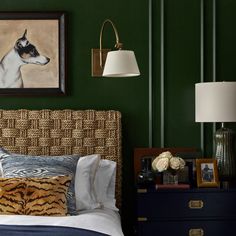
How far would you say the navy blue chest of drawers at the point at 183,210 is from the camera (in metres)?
3.88

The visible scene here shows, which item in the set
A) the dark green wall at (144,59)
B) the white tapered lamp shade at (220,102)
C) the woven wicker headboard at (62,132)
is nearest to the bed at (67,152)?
the woven wicker headboard at (62,132)

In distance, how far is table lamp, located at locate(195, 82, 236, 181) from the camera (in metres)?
3.95

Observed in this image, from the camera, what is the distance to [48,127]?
4.29m

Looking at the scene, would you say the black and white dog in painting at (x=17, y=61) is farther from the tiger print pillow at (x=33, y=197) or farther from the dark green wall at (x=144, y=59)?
the tiger print pillow at (x=33, y=197)

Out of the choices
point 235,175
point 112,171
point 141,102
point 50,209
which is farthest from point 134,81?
point 50,209

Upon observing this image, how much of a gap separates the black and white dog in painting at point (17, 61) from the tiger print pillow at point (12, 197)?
42.1 inches

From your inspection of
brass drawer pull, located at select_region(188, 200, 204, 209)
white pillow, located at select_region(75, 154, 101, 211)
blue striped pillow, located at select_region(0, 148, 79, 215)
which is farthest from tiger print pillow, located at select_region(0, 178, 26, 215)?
brass drawer pull, located at select_region(188, 200, 204, 209)

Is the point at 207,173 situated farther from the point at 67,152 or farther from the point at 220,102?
the point at 67,152

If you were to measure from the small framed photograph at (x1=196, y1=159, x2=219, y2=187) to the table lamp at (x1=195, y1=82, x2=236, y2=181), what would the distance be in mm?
80

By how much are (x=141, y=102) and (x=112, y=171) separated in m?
0.62

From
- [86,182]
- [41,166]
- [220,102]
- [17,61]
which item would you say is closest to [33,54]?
[17,61]

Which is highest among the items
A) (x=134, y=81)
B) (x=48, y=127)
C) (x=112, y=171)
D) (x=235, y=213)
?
(x=134, y=81)

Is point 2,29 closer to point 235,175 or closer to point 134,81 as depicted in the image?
point 134,81

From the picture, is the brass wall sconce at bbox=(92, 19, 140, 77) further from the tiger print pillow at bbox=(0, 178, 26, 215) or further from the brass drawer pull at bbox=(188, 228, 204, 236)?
the brass drawer pull at bbox=(188, 228, 204, 236)
